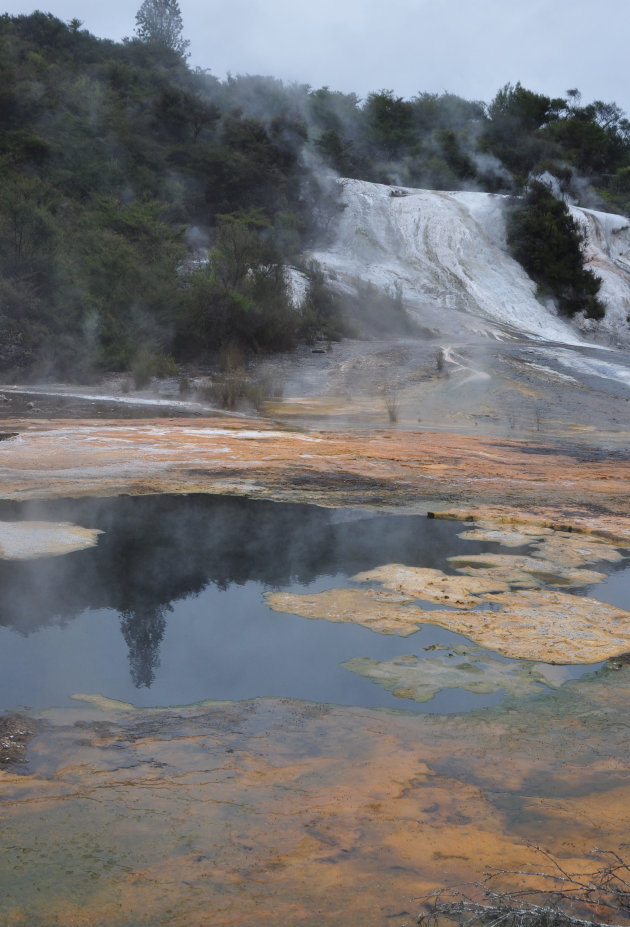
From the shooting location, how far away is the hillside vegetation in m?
20.6

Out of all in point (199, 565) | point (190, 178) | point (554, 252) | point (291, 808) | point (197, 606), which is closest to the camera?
point (291, 808)

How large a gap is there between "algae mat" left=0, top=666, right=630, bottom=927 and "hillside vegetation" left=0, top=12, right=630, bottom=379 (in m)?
15.5

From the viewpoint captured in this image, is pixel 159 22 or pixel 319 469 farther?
pixel 159 22

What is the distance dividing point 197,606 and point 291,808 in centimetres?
216

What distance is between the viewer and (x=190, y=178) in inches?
1232

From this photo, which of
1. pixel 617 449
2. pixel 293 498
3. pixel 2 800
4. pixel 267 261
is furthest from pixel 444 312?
pixel 2 800

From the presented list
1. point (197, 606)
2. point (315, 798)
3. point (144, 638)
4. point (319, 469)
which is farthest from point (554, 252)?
point (315, 798)

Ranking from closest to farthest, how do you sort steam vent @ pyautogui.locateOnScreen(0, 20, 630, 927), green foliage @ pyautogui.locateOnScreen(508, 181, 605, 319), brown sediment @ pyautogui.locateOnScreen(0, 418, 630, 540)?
steam vent @ pyautogui.locateOnScreen(0, 20, 630, 927), brown sediment @ pyautogui.locateOnScreen(0, 418, 630, 540), green foliage @ pyautogui.locateOnScreen(508, 181, 605, 319)

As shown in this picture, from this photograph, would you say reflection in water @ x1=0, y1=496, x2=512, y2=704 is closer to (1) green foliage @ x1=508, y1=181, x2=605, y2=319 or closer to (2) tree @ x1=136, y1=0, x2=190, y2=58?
(1) green foliage @ x1=508, y1=181, x2=605, y2=319

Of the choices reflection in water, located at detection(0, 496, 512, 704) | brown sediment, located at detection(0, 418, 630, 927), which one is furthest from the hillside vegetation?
brown sediment, located at detection(0, 418, 630, 927)

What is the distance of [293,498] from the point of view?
7.41 meters

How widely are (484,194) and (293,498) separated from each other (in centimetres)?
3148

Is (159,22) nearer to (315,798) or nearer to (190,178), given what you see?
(190,178)

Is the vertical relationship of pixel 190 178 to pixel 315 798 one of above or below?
above
